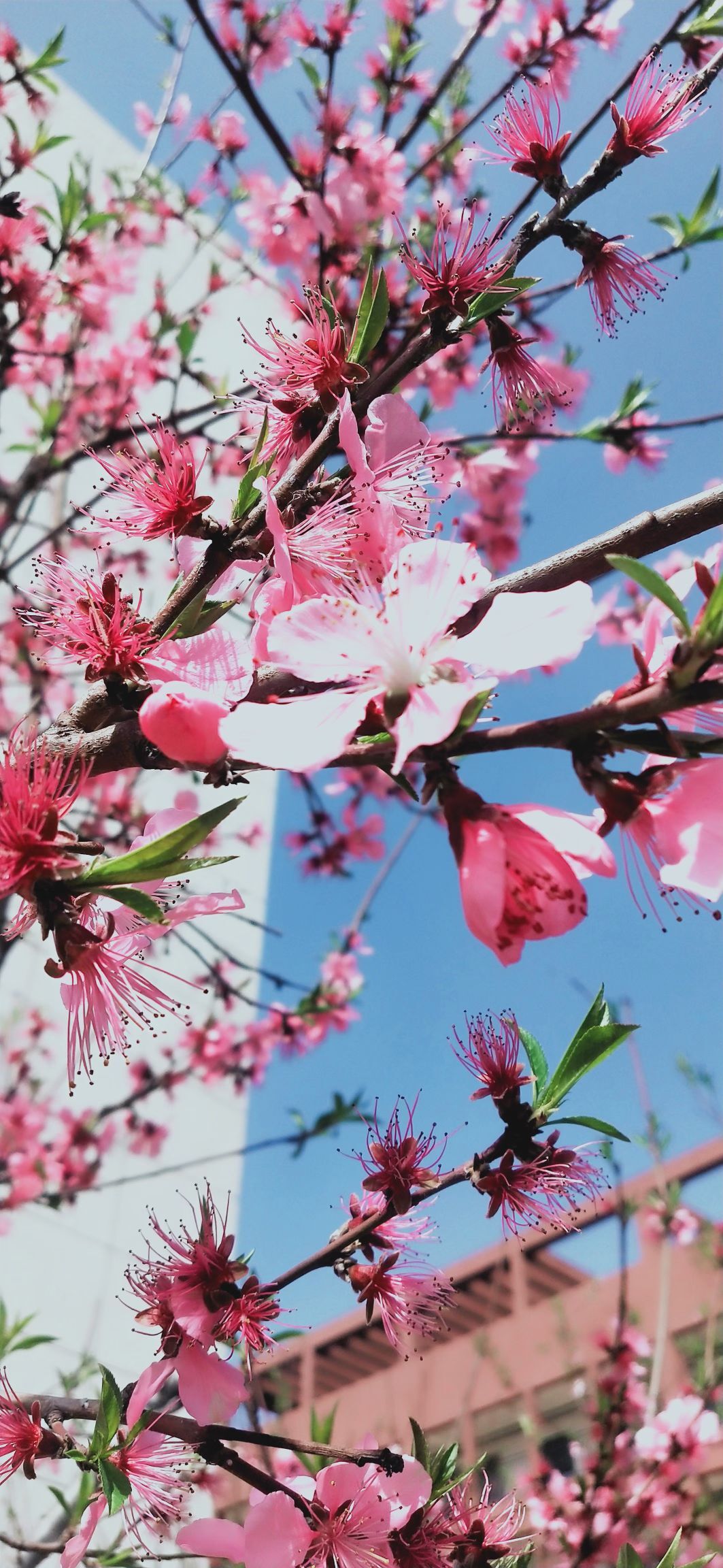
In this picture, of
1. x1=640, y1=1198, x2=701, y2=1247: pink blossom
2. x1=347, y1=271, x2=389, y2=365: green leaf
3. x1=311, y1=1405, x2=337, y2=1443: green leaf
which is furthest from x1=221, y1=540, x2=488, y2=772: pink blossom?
x1=640, y1=1198, x2=701, y2=1247: pink blossom

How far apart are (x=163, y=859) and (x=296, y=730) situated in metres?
0.14

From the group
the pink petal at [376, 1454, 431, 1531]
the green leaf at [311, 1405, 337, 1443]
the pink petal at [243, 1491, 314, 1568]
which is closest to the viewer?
the pink petal at [243, 1491, 314, 1568]

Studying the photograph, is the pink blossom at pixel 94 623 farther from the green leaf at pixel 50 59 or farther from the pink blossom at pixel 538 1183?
the green leaf at pixel 50 59

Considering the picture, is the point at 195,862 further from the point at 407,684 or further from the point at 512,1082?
the point at 512,1082

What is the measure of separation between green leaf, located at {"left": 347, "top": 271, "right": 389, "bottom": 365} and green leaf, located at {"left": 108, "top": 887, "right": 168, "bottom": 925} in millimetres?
765

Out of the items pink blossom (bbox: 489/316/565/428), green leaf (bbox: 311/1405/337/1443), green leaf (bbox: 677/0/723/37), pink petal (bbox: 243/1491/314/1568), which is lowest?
pink petal (bbox: 243/1491/314/1568)

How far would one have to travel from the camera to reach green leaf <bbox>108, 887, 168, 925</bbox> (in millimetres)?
736

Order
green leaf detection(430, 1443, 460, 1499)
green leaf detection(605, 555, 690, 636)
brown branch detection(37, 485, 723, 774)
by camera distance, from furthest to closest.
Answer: green leaf detection(430, 1443, 460, 1499)
brown branch detection(37, 485, 723, 774)
green leaf detection(605, 555, 690, 636)

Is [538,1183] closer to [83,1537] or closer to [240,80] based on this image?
[83,1537]

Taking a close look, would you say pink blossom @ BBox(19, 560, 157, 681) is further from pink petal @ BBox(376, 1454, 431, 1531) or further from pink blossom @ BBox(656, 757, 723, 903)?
pink petal @ BBox(376, 1454, 431, 1531)

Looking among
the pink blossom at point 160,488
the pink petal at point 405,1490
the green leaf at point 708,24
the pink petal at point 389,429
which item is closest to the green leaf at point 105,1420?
the pink petal at point 405,1490

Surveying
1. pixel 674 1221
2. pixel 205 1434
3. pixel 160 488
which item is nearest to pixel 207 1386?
pixel 205 1434

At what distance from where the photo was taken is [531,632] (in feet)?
2.62

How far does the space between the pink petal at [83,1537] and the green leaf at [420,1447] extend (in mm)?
392
